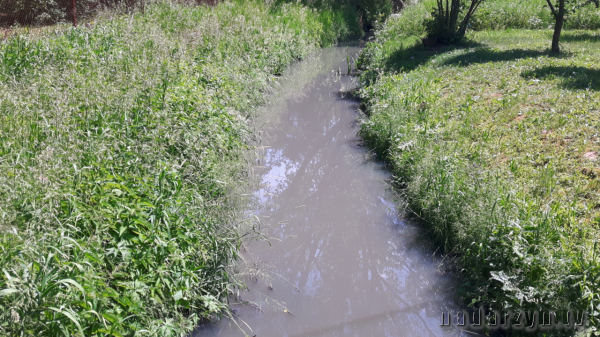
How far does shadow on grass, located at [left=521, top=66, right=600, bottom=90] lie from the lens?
762 cm

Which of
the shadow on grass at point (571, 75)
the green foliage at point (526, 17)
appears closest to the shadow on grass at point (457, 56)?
the shadow on grass at point (571, 75)

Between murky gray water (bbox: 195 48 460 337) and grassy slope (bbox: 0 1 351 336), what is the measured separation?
499mm

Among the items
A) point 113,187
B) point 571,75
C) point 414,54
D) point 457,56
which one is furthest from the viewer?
point 414,54

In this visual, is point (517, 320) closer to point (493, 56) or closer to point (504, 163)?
point (504, 163)

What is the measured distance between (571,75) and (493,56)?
2.68 metres

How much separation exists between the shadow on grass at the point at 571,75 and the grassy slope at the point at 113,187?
18.0ft

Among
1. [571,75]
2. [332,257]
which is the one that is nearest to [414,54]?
[571,75]

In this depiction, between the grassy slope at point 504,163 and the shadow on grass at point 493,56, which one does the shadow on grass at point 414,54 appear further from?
the shadow on grass at point 493,56

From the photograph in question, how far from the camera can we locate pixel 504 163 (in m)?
5.57

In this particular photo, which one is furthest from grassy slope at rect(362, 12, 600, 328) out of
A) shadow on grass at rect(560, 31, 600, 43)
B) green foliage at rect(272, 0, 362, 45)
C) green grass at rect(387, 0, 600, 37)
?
green foliage at rect(272, 0, 362, 45)

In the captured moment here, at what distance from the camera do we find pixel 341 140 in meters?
8.05

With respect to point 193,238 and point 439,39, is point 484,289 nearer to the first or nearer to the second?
point 193,238

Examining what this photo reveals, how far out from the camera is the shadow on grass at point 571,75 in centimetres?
762

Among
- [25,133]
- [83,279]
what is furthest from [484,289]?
[25,133]
